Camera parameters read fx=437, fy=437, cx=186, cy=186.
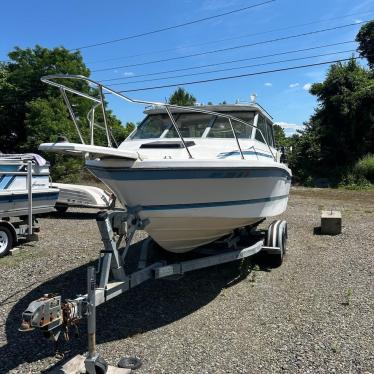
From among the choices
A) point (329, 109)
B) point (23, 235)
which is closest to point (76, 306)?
point (23, 235)

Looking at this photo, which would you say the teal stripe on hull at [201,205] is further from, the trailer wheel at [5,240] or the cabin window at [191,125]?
the trailer wheel at [5,240]

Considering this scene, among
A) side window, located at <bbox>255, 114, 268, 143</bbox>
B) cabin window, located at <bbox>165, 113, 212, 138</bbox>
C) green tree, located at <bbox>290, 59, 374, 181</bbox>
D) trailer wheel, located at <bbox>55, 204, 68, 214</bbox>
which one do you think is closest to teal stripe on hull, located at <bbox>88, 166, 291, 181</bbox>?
cabin window, located at <bbox>165, 113, 212, 138</bbox>

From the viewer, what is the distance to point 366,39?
35.0m

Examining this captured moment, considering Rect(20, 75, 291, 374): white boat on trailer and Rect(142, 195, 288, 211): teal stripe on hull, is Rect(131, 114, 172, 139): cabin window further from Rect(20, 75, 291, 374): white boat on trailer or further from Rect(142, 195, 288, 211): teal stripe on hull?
Rect(142, 195, 288, 211): teal stripe on hull

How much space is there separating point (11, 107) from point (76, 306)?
942 inches

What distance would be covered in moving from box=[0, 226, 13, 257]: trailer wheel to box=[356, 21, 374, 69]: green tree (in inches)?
1321

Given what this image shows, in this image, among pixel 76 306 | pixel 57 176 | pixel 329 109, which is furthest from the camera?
pixel 329 109

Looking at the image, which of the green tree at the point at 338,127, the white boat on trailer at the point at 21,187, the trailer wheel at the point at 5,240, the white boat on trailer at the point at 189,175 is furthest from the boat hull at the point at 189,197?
the green tree at the point at 338,127

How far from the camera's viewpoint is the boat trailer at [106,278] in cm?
341

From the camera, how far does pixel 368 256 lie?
7219 millimetres

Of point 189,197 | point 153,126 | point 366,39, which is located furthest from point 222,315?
point 366,39

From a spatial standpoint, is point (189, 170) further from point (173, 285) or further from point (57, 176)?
point (57, 176)

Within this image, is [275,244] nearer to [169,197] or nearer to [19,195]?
[169,197]

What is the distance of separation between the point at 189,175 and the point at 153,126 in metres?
2.11
